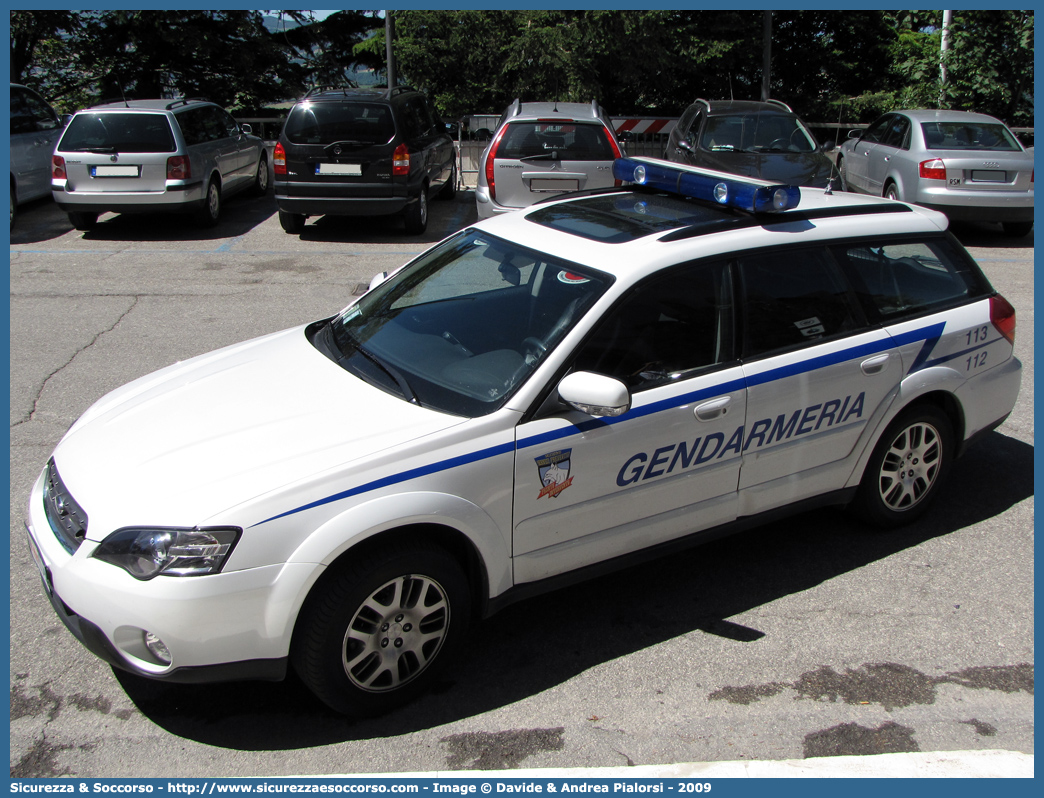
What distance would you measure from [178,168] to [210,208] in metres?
0.89

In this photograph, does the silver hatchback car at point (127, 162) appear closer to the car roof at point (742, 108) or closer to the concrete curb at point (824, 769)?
the car roof at point (742, 108)

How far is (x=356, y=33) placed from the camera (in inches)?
930

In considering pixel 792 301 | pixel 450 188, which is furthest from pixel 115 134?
pixel 792 301

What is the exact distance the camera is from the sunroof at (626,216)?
4.10 m

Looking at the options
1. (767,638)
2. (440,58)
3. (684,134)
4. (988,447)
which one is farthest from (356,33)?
(767,638)

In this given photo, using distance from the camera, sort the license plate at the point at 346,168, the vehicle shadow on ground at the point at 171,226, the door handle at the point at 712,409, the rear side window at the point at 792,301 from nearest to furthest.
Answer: the door handle at the point at 712,409, the rear side window at the point at 792,301, the license plate at the point at 346,168, the vehicle shadow on ground at the point at 171,226

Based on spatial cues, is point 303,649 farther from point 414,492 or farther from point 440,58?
point 440,58

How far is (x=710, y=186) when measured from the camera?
4.38 metres

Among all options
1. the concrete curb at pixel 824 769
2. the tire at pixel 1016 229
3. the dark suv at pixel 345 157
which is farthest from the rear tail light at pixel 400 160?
the concrete curb at pixel 824 769

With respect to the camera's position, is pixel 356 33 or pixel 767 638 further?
pixel 356 33

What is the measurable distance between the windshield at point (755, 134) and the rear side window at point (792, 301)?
835 centimetres

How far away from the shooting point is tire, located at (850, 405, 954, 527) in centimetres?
454
